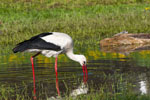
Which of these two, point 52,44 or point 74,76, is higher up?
point 52,44

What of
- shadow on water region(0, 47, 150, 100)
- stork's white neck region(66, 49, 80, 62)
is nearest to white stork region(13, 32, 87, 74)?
Answer: stork's white neck region(66, 49, 80, 62)

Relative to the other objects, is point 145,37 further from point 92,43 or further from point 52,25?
point 52,25

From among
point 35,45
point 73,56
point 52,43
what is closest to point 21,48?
point 35,45

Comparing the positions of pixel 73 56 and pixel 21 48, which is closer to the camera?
pixel 21 48

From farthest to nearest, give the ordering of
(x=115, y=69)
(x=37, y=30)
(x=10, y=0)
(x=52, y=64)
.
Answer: (x=10, y=0), (x=37, y=30), (x=52, y=64), (x=115, y=69)

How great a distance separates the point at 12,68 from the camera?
12594 mm

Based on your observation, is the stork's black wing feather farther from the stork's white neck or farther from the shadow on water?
the shadow on water

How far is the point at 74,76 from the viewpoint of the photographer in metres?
11.0

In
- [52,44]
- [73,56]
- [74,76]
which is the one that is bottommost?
[74,76]

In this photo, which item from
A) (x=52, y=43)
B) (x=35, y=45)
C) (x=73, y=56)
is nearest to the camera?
(x=35, y=45)

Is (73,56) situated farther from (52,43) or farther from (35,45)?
→ (35,45)

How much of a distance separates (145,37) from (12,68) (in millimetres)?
7189

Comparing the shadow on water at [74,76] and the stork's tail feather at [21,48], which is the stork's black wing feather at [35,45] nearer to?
the stork's tail feather at [21,48]

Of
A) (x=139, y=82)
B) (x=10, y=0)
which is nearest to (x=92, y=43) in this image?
(x=139, y=82)
